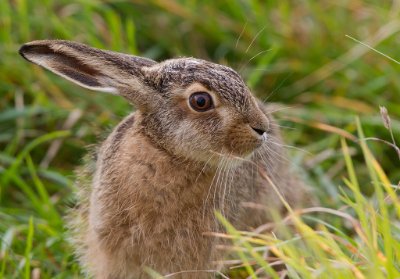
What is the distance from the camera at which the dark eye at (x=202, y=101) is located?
3.78 metres

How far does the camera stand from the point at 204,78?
3.80 m

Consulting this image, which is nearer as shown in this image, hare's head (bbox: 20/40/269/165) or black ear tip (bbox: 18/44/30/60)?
hare's head (bbox: 20/40/269/165)

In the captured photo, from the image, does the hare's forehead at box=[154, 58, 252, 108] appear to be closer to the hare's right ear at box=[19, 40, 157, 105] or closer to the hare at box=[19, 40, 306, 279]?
the hare at box=[19, 40, 306, 279]

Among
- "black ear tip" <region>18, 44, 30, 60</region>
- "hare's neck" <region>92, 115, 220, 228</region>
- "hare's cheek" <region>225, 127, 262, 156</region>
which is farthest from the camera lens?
"hare's neck" <region>92, 115, 220, 228</region>

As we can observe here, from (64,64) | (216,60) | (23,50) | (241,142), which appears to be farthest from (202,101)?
(216,60)

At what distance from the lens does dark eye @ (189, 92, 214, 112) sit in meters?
3.78

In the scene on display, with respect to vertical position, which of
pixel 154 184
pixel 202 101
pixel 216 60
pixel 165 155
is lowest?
pixel 216 60

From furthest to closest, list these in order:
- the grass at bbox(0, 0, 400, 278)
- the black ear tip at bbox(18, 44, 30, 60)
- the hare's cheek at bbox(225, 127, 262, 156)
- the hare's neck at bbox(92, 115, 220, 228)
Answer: the grass at bbox(0, 0, 400, 278)
the hare's neck at bbox(92, 115, 220, 228)
the black ear tip at bbox(18, 44, 30, 60)
the hare's cheek at bbox(225, 127, 262, 156)

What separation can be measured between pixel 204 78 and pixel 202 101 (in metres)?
0.10

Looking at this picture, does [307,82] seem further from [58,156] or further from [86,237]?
[86,237]

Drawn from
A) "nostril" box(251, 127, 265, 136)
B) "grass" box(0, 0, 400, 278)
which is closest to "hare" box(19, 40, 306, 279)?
"nostril" box(251, 127, 265, 136)

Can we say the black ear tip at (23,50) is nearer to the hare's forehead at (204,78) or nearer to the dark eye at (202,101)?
the hare's forehead at (204,78)

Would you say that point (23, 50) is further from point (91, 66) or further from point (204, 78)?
point (204, 78)

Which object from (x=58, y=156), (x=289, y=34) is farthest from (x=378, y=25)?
(x=58, y=156)
